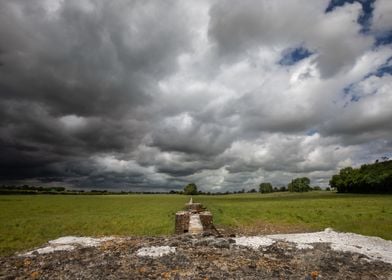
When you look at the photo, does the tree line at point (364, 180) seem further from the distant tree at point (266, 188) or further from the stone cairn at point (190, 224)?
the stone cairn at point (190, 224)

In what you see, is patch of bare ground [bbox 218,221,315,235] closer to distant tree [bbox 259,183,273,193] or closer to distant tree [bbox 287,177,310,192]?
distant tree [bbox 287,177,310,192]

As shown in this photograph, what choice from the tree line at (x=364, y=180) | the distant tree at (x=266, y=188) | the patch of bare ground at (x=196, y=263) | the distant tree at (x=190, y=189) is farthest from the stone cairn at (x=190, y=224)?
the distant tree at (x=266, y=188)

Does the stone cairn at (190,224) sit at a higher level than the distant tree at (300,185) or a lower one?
lower

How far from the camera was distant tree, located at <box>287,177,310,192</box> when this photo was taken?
163m

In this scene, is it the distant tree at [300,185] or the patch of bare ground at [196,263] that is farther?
the distant tree at [300,185]

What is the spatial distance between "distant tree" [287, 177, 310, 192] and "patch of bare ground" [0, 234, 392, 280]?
163 metres

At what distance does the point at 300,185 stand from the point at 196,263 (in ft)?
547

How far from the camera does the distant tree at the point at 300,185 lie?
163000 millimetres

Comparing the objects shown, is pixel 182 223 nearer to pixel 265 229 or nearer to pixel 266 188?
pixel 265 229

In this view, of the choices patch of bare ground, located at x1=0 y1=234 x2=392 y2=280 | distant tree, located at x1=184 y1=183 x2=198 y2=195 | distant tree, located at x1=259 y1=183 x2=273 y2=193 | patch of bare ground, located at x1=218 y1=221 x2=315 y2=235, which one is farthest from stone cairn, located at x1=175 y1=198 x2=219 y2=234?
distant tree, located at x1=259 y1=183 x2=273 y2=193

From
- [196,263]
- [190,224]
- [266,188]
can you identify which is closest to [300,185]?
[266,188]

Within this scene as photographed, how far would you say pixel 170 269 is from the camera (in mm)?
7508

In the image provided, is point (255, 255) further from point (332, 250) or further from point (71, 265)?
point (71, 265)

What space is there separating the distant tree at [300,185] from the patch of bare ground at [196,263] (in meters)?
163
